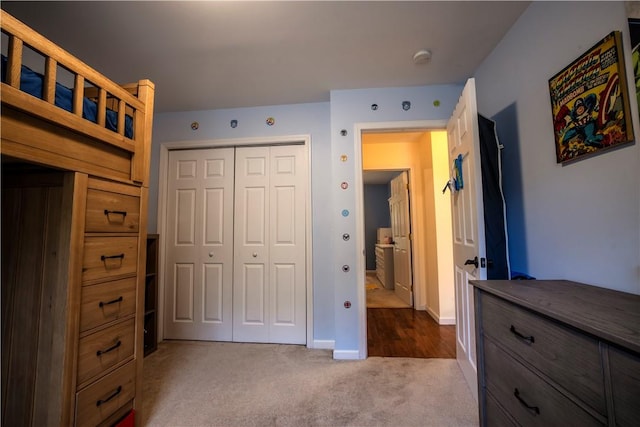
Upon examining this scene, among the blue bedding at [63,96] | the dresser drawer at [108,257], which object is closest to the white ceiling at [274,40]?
the blue bedding at [63,96]

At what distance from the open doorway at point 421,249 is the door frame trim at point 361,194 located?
0.05 m

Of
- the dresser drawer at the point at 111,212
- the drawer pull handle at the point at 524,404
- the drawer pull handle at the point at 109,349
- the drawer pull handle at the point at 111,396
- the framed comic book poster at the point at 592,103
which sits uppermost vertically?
the framed comic book poster at the point at 592,103

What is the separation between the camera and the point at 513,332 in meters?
0.97

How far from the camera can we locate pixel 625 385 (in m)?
0.58

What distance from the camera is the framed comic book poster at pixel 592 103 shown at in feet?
3.29

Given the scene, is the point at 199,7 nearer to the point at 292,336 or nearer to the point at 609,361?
the point at 609,361

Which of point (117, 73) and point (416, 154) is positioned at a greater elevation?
point (117, 73)

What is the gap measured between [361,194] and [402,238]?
2072 mm

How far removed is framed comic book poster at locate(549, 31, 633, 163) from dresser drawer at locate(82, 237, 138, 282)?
7.49ft

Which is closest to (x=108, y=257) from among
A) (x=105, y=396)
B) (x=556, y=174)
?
(x=105, y=396)

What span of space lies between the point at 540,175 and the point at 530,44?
79 cm

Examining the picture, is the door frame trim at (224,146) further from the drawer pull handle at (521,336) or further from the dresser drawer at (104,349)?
the drawer pull handle at (521,336)

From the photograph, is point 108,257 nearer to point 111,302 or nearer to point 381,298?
point 111,302

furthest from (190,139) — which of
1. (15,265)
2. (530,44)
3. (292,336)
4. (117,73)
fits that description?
(530,44)
